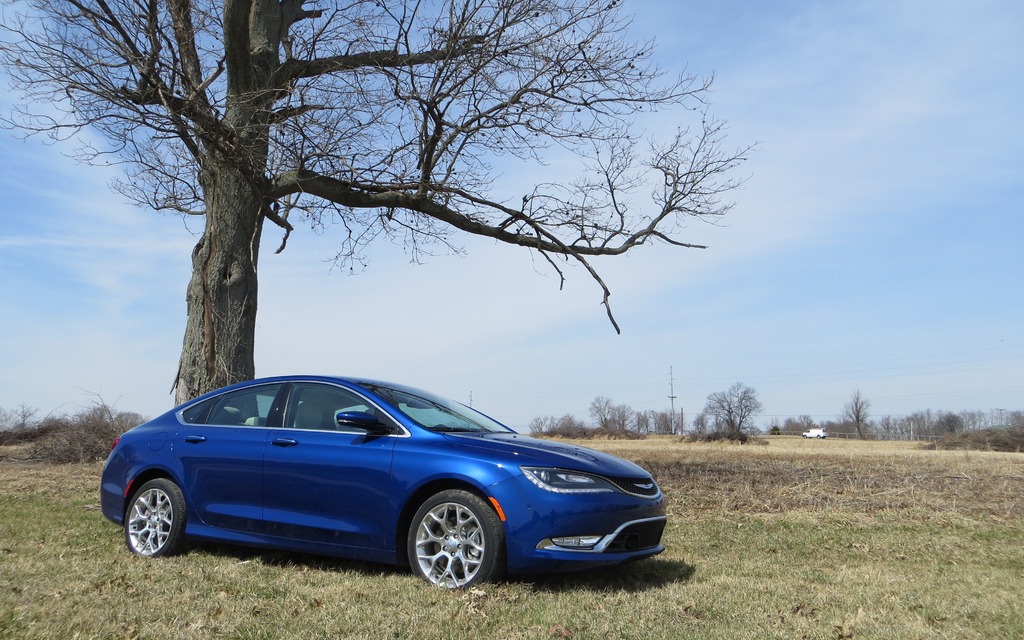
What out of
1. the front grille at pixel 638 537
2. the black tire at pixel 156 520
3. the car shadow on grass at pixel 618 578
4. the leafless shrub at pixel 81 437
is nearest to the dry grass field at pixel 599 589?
the car shadow on grass at pixel 618 578

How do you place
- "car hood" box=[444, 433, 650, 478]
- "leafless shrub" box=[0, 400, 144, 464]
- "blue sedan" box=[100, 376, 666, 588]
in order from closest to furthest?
1. "blue sedan" box=[100, 376, 666, 588]
2. "car hood" box=[444, 433, 650, 478]
3. "leafless shrub" box=[0, 400, 144, 464]

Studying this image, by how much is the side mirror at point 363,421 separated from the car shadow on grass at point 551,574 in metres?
1.08

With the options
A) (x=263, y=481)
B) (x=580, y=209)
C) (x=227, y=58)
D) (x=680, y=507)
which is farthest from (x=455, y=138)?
(x=263, y=481)

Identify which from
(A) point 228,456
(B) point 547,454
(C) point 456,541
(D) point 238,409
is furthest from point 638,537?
(D) point 238,409

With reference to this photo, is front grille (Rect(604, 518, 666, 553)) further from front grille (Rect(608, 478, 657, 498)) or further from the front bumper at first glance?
front grille (Rect(608, 478, 657, 498))

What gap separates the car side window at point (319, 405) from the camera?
6535mm

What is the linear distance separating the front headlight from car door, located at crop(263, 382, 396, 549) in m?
1.13

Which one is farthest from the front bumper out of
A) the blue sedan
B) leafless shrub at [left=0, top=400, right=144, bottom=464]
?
leafless shrub at [left=0, top=400, right=144, bottom=464]

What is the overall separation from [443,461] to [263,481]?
5.61 feet

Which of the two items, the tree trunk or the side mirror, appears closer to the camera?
the side mirror

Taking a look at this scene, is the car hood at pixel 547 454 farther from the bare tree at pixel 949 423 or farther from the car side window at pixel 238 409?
the bare tree at pixel 949 423

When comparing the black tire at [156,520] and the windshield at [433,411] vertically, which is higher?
the windshield at [433,411]

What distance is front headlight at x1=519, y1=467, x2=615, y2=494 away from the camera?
552 centimetres

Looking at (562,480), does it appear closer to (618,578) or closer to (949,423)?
(618,578)
